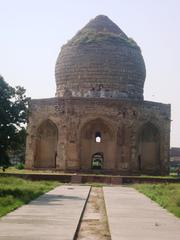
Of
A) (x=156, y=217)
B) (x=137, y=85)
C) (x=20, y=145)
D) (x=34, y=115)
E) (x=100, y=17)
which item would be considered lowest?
(x=156, y=217)

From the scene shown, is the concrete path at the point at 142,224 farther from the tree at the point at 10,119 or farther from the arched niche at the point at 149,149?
the arched niche at the point at 149,149

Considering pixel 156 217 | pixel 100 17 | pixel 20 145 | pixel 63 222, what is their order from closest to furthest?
pixel 63 222
pixel 156 217
pixel 20 145
pixel 100 17

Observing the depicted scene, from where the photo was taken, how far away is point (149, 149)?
32156 mm

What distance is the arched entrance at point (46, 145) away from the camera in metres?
31.7

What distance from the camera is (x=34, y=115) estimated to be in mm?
31422

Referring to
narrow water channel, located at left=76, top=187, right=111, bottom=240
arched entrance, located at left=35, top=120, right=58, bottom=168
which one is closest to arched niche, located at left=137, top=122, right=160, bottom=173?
arched entrance, located at left=35, top=120, right=58, bottom=168

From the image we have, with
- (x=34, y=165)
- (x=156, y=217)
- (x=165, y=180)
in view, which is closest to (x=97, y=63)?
(x=34, y=165)

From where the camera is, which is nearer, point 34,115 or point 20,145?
point 20,145

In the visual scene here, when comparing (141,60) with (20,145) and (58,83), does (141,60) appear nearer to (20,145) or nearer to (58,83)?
(58,83)

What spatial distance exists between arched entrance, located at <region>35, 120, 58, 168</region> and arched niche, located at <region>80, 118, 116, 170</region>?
6.31 ft

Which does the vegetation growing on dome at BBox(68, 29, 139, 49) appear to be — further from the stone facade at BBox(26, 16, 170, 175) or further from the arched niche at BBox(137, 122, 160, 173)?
the arched niche at BBox(137, 122, 160, 173)

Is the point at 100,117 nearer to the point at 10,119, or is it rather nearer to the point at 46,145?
the point at 46,145

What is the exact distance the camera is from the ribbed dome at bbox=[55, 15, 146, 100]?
32.2 m

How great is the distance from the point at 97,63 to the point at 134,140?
559 cm
